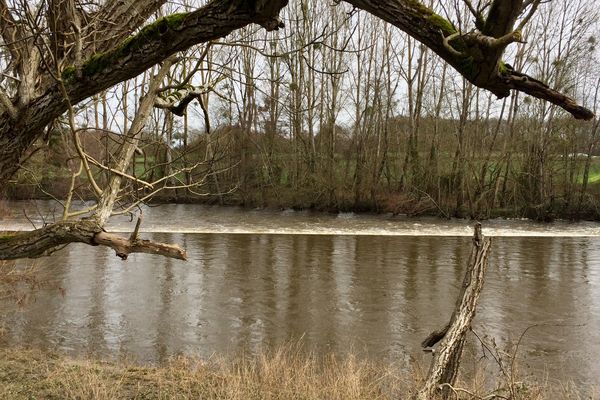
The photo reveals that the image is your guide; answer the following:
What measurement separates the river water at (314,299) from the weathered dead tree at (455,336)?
13.1 ft

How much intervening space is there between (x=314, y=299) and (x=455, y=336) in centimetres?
834

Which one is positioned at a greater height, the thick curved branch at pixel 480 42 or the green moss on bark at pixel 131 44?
the green moss on bark at pixel 131 44

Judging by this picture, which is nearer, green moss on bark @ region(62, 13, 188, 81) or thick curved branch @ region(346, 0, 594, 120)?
thick curved branch @ region(346, 0, 594, 120)

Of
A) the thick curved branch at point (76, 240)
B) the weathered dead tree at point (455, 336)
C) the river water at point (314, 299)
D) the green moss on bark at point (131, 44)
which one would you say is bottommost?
the river water at point (314, 299)

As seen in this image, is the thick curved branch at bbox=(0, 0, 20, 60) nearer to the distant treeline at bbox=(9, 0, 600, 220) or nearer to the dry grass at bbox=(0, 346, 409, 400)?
the dry grass at bbox=(0, 346, 409, 400)

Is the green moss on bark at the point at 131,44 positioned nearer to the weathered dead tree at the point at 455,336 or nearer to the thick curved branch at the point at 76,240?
the thick curved branch at the point at 76,240

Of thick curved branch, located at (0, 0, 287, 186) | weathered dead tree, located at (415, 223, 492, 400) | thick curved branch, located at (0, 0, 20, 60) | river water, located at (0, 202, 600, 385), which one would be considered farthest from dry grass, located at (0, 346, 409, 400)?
thick curved branch, located at (0, 0, 20, 60)

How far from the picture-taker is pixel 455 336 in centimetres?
504

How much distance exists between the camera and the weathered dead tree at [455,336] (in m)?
4.86

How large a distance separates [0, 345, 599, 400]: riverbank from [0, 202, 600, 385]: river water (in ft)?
6.21

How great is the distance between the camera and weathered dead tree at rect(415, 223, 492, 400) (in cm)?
486

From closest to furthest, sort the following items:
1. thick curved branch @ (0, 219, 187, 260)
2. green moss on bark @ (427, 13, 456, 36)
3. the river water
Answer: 1. green moss on bark @ (427, 13, 456, 36)
2. thick curved branch @ (0, 219, 187, 260)
3. the river water

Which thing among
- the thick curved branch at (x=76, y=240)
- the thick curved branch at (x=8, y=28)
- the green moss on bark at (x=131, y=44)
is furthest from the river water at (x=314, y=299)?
the green moss on bark at (x=131, y=44)

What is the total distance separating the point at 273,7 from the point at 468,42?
3.09ft
